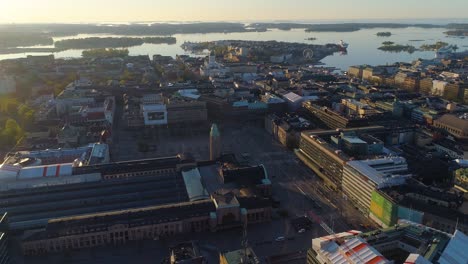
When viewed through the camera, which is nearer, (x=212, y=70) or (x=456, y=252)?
(x=456, y=252)

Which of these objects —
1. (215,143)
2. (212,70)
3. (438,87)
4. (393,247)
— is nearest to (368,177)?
(393,247)

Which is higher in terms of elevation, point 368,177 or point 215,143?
point 368,177

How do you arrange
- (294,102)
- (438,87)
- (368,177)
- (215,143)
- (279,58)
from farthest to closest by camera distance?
(279,58)
(438,87)
(294,102)
(215,143)
(368,177)

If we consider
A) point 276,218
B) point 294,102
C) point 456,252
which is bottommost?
point 276,218

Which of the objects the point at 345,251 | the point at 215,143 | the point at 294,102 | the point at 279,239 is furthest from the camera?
the point at 294,102

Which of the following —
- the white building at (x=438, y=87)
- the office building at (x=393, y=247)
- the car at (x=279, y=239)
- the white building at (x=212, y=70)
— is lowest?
the car at (x=279, y=239)

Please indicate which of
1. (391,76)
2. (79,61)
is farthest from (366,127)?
(79,61)

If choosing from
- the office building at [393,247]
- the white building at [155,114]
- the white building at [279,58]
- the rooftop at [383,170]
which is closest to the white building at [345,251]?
the office building at [393,247]

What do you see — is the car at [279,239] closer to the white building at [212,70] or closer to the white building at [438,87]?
the white building at [438,87]

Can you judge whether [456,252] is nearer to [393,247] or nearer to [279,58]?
[393,247]

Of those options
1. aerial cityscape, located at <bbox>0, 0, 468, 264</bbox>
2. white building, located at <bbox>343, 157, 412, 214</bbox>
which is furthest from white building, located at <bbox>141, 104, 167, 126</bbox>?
white building, located at <bbox>343, 157, 412, 214</bbox>
